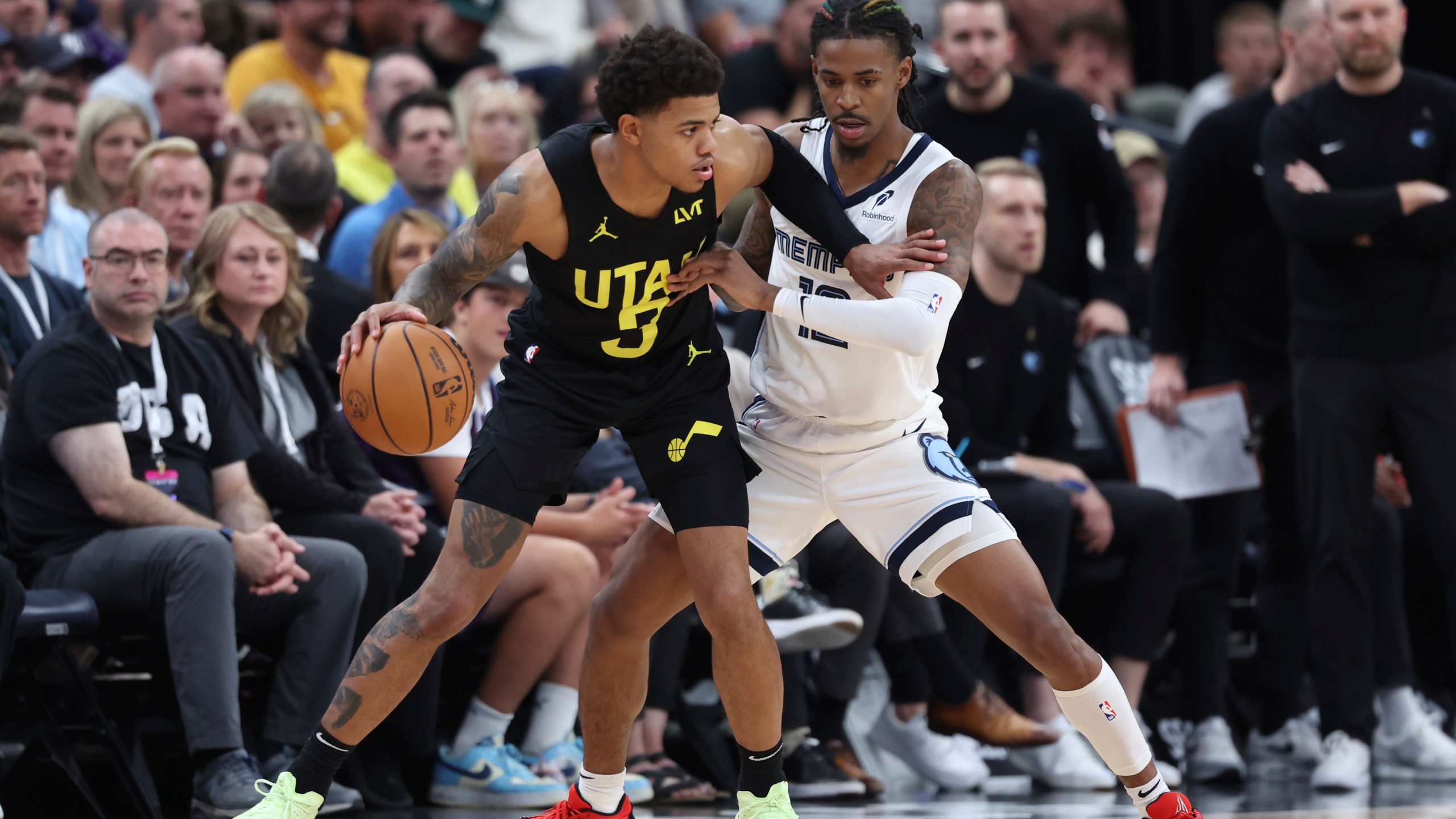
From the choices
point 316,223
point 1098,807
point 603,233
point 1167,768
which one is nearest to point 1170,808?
point 1098,807

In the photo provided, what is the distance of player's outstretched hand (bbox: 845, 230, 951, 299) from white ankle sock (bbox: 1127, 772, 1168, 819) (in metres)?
1.41

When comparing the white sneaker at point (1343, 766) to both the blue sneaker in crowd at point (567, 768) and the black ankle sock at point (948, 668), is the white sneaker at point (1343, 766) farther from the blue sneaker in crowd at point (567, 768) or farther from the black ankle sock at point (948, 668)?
the blue sneaker in crowd at point (567, 768)

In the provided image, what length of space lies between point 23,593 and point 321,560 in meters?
0.89

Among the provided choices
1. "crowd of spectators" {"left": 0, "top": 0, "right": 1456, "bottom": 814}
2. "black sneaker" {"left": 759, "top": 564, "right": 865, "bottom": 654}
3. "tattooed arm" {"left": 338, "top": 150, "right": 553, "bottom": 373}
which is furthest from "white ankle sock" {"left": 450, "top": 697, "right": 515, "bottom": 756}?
"tattooed arm" {"left": 338, "top": 150, "right": 553, "bottom": 373}

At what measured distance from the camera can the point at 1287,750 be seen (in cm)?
674

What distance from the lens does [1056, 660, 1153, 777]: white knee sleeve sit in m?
4.03

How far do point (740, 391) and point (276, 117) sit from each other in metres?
3.67

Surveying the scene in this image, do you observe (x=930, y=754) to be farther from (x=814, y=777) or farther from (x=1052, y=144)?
(x=1052, y=144)

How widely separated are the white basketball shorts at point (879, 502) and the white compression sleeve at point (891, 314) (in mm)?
366

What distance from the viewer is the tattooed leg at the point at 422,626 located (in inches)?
150

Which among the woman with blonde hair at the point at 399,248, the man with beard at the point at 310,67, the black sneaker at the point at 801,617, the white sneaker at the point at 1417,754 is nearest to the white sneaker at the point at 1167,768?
the white sneaker at the point at 1417,754

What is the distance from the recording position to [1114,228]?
7410 millimetres

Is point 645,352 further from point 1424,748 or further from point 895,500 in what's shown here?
point 1424,748

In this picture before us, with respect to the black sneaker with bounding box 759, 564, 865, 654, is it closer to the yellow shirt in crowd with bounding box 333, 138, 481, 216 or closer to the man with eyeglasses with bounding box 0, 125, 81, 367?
the man with eyeglasses with bounding box 0, 125, 81, 367
